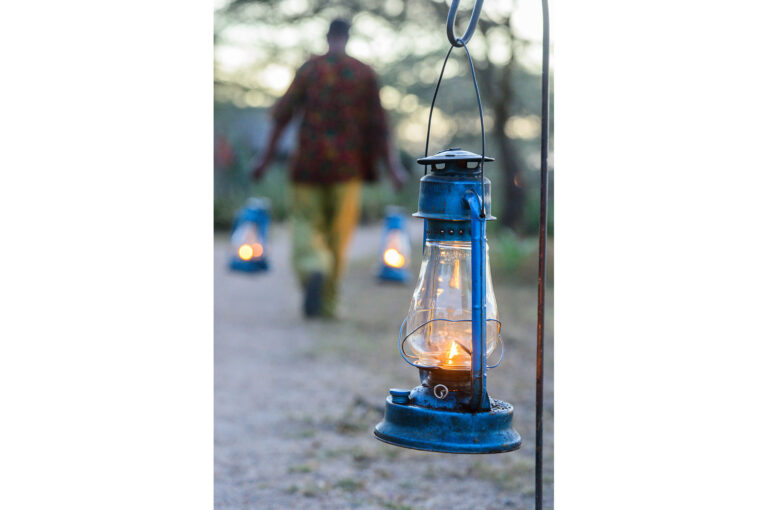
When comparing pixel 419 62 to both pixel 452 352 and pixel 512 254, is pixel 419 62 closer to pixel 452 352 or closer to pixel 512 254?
pixel 512 254

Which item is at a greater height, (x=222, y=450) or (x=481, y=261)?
(x=481, y=261)

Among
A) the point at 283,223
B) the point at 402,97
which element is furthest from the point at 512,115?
the point at 283,223

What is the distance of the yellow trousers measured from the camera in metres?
5.52

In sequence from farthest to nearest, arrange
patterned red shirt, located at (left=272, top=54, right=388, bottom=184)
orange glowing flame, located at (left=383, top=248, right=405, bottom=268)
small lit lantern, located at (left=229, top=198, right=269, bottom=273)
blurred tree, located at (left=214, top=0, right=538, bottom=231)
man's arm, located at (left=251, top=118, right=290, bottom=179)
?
blurred tree, located at (left=214, top=0, right=538, bottom=231)
patterned red shirt, located at (left=272, top=54, right=388, bottom=184)
man's arm, located at (left=251, top=118, right=290, bottom=179)
small lit lantern, located at (left=229, top=198, right=269, bottom=273)
orange glowing flame, located at (left=383, top=248, right=405, bottom=268)

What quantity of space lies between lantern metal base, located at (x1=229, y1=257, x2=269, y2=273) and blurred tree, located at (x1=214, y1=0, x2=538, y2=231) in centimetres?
324

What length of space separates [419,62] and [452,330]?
6708 mm

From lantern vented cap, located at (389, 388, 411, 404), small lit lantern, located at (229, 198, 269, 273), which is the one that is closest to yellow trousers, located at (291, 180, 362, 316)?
small lit lantern, located at (229, 198, 269, 273)

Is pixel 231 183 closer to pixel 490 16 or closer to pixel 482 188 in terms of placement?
pixel 490 16

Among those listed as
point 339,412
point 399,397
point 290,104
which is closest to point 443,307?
point 399,397

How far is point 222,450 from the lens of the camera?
10.9 ft

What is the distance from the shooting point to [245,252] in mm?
4332

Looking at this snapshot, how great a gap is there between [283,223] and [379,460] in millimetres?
9217

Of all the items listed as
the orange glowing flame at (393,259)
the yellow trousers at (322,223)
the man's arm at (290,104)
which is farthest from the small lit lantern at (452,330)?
the yellow trousers at (322,223)

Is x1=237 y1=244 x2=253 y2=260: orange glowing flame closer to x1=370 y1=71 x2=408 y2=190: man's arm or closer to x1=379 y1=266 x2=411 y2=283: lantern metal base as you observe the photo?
x1=379 y1=266 x2=411 y2=283: lantern metal base
